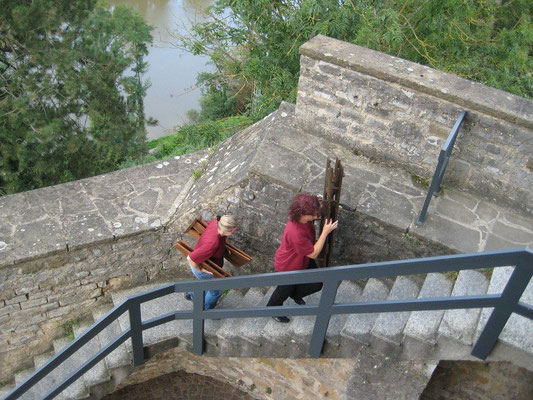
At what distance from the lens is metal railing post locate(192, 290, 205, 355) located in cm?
386

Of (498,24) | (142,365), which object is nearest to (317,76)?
(142,365)

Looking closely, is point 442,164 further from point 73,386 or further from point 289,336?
point 73,386

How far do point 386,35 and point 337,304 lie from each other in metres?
4.63

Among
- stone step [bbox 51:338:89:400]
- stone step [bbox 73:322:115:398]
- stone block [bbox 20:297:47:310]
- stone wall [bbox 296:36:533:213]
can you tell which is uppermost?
stone wall [bbox 296:36:533:213]

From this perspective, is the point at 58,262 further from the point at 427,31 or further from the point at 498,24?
the point at 498,24

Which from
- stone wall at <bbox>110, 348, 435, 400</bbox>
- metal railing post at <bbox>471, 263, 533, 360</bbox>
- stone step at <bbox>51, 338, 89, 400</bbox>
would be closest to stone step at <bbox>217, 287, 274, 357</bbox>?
stone wall at <bbox>110, 348, 435, 400</bbox>

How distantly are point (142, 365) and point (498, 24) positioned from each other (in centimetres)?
848

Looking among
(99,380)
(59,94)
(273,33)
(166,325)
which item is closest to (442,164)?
(166,325)

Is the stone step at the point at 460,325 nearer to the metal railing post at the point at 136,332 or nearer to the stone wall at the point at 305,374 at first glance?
the stone wall at the point at 305,374

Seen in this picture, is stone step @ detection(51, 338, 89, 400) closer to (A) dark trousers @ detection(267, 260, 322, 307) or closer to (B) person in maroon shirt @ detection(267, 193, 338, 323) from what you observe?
(A) dark trousers @ detection(267, 260, 322, 307)

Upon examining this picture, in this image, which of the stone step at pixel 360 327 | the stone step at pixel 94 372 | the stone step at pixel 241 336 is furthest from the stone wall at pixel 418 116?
the stone step at pixel 94 372

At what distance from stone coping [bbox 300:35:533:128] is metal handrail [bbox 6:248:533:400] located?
1.86 m

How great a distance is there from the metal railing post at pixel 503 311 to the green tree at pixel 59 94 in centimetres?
839

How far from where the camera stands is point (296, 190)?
4469 millimetres
